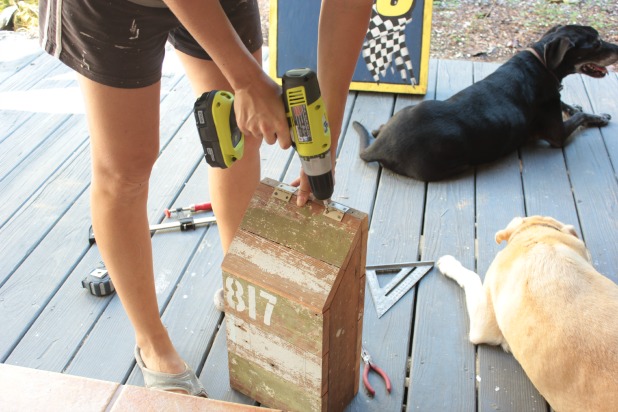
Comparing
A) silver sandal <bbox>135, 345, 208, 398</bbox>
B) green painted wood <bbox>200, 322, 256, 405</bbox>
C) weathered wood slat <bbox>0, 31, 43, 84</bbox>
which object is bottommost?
weathered wood slat <bbox>0, 31, 43, 84</bbox>

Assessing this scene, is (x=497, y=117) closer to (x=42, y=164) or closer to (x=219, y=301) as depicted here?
(x=219, y=301)

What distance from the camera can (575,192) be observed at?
114 inches

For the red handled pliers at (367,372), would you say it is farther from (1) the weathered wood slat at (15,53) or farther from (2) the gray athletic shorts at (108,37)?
(1) the weathered wood slat at (15,53)

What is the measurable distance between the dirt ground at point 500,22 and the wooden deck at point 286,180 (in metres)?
0.81

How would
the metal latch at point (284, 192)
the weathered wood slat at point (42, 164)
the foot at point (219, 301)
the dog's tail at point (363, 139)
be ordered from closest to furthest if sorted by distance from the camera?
the metal latch at point (284, 192)
the foot at point (219, 301)
the weathered wood slat at point (42, 164)
the dog's tail at point (363, 139)

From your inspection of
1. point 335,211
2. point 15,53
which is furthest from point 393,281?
point 15,53

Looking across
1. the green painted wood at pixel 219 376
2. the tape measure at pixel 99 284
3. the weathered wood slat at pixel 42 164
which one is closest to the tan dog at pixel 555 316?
the green painted wood at pixel 219 376

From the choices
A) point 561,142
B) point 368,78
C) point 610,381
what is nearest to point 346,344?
point 610,381

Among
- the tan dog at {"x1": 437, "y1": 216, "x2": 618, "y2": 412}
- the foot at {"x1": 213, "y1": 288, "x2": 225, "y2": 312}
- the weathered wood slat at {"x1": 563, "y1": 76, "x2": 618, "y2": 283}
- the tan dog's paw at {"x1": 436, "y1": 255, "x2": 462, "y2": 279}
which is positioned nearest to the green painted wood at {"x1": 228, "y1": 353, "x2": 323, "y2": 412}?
the foot at {"x1": 213, "y1": 288, "x2": 225, "y2": 312}

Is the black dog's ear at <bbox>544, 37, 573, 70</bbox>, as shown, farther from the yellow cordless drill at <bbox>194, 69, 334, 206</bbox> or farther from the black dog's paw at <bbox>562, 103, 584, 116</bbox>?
the yellow cordless drill at <bbox>194, 69, 334, 206</bbox>

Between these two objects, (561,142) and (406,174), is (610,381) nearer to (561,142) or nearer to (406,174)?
(406,174)

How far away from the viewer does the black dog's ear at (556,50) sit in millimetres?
3275

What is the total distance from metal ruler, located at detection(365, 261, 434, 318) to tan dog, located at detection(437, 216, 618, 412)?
31 centimetres

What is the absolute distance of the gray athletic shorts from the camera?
142 cm
